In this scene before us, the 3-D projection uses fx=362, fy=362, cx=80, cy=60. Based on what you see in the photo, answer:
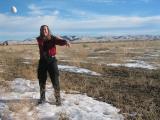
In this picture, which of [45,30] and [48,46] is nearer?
[45,30]

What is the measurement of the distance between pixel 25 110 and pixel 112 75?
8968mm

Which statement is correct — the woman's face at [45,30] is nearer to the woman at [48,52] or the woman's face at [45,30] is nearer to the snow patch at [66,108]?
the woman at [48,52]

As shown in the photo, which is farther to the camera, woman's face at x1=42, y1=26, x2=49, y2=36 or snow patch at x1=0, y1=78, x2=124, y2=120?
woman's face at x1=42, y1=26, x2=49, y2=36

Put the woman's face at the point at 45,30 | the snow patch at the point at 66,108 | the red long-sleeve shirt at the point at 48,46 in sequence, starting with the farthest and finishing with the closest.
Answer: the red long-sleeve shirt at the point at 48,46
the woman's face at the point at 45,30
the snow patch at the point at 66,108

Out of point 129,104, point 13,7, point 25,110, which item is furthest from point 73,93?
point 13,7

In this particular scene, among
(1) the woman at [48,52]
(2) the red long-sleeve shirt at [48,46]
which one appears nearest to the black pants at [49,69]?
(1) the woman at [48,52]

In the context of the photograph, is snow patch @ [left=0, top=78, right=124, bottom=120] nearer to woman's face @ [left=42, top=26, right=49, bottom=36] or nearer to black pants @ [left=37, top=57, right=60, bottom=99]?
black pants @ [left=37, top=57, right=60, bottom=99]

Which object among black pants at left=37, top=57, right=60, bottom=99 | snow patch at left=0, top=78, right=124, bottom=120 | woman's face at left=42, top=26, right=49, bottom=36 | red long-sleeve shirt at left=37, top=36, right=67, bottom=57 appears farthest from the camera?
black pants at left=37, top=57, right=60, bottom=99

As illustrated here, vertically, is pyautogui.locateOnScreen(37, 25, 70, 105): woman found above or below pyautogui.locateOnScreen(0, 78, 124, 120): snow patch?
above

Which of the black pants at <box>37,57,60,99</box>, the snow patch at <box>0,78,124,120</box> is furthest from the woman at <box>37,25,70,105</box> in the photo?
the snow patch at <box>0,78,124,120</box>

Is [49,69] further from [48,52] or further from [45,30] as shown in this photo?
[45,30]

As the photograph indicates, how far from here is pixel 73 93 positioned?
38.3 feet

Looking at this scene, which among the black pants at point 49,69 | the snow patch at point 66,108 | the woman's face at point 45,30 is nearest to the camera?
the snow patch at point 66,108

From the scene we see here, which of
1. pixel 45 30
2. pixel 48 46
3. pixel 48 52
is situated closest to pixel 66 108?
pixel 48 52
